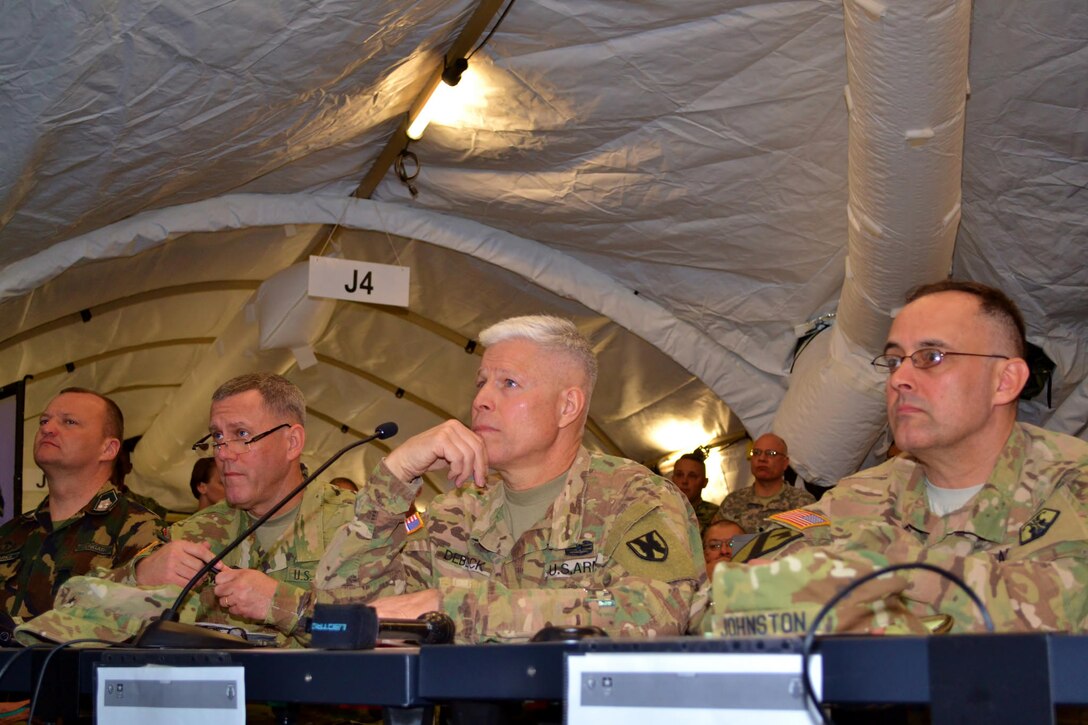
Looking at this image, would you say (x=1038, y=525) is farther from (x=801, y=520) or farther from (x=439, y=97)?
(x=439, y=97)

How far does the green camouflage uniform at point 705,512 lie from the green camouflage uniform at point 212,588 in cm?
269

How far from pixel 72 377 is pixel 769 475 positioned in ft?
11.8

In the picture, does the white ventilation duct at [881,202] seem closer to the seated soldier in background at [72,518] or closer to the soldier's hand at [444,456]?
the soldier's hand at [444,456]

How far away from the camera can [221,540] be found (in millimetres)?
3197

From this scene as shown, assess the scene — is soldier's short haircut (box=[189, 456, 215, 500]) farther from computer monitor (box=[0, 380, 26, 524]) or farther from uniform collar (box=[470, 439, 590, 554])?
uniform collar (box=[470, 439, 590, 554])

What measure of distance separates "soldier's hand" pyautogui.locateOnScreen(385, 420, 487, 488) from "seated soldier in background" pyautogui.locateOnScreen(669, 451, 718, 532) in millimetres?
3487

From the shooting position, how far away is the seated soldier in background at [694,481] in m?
5.55

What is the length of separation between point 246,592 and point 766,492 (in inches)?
107

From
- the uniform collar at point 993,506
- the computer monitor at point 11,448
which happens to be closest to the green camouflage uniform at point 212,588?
the uniform collar at point 993,506

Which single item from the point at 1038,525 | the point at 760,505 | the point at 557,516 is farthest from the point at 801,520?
the point at 760,505

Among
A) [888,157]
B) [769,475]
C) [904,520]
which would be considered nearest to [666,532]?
[904,520]

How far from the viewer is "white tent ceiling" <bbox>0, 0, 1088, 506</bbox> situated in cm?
300

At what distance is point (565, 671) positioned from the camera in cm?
119

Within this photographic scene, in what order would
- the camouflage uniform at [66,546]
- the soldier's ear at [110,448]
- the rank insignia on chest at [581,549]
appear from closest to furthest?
the rank insignia on chest at [581,549] < the camouflage uniform at [66,546] < the soldier's ear at [110,448]
